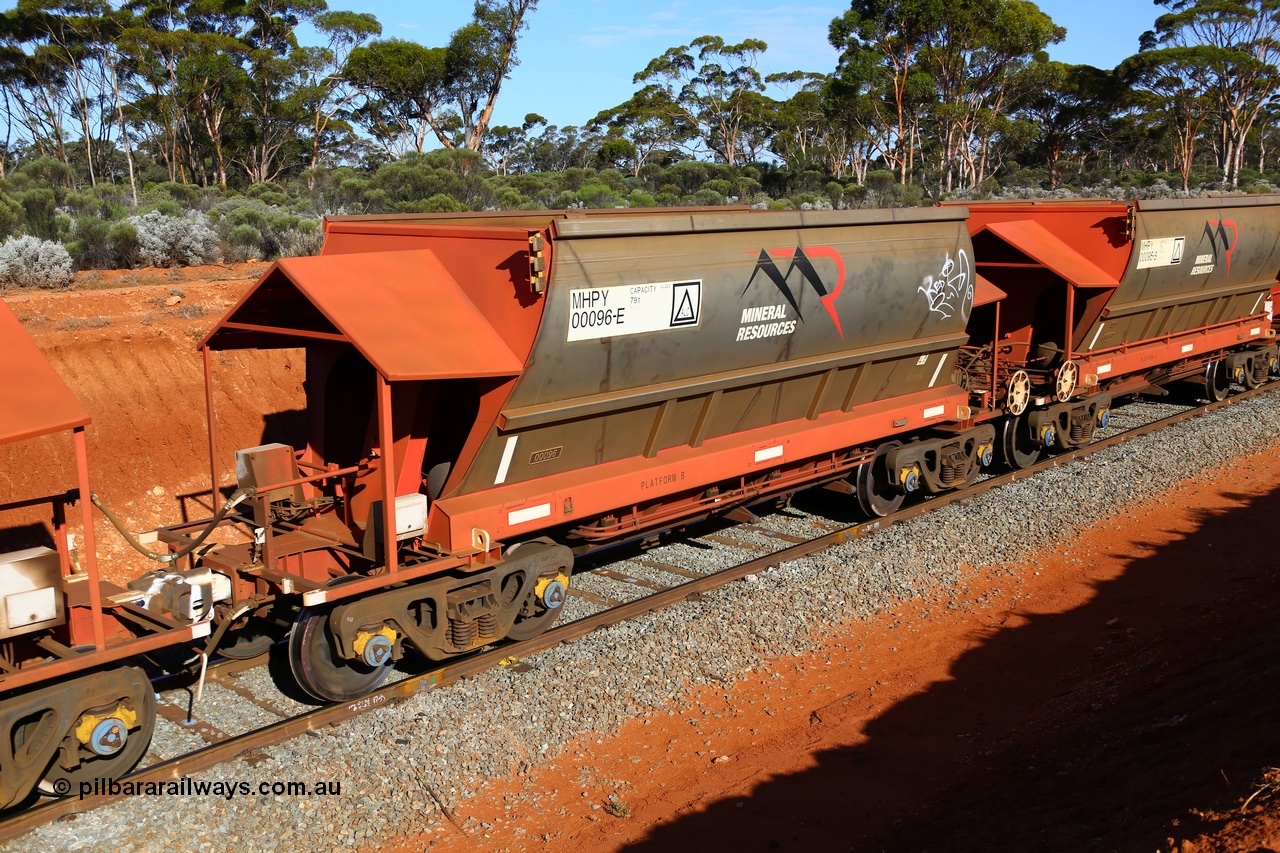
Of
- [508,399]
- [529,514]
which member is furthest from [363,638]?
[508,399]

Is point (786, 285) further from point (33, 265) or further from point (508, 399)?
point (33, 265)

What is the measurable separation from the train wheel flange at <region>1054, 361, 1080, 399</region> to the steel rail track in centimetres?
146

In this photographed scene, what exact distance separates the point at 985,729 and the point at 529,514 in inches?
136

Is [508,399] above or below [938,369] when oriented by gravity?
above

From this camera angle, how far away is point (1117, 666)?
7.63 meters

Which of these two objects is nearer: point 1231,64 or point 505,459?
point 505,459

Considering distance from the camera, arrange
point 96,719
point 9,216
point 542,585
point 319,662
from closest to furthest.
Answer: point 96,719
point 319,662
point 542,585
point 9,216

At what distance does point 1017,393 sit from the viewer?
1247 cm

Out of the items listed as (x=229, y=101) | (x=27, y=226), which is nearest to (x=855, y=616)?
(x=27, y=226)

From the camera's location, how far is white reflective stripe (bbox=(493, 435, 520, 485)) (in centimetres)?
762

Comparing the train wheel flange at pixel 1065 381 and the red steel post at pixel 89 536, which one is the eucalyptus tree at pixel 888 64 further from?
the red steel post at pixel 89 536

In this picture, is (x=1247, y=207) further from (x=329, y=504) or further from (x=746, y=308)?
(x=329, y=504)

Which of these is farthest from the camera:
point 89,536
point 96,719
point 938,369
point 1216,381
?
point 1216,381

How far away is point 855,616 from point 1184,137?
52.5 m
